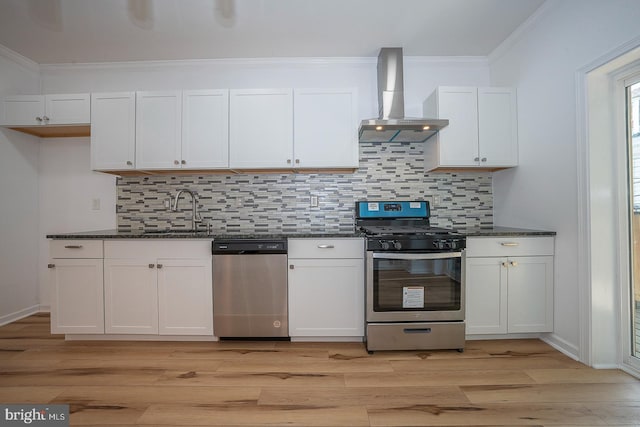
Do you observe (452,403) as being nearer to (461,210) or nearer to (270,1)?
(461,210)

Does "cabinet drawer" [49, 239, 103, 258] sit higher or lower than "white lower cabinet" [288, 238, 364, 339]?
higher

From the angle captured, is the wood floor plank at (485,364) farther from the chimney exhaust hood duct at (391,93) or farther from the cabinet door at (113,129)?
the cabinet door at (113,129)

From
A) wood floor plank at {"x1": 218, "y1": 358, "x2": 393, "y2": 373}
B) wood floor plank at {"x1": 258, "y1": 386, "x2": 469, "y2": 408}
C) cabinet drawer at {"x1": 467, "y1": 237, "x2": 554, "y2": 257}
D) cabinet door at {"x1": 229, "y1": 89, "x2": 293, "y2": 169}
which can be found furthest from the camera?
cabinet door at {"x1": 229, "y1": 89, "x2": 293, "y2": 169}

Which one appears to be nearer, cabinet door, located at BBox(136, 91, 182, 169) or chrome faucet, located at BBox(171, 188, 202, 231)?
cabinet door, located at BBox(136, 91, 182, 169)

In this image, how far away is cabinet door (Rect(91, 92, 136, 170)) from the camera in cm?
260

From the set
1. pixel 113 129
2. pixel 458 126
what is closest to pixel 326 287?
pixel 458 126

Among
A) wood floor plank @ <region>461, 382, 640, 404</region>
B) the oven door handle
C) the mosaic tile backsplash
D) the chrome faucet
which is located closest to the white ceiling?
the mosaic tile backsplash

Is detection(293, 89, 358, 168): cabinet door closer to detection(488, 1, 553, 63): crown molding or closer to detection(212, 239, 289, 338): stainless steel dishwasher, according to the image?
detection(212, 239, 289, 338): stainless steel dishwasher

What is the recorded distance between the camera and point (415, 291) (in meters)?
2.18

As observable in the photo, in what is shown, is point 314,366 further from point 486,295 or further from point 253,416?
point 486,295

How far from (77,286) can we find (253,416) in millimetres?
1863

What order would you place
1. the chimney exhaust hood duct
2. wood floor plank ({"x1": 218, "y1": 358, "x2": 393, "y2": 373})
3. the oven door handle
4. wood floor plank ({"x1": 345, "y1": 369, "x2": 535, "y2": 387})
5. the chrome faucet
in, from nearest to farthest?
wood floor plank ({"x1": 345, "y1": 369, "x2": 535, "y2": 387}) → wood floor plank ({"x1": 218, "y1": 358, "x2": 393, "y2": 373}) → the oven door handle → the chimney exhaust hood duct → the chrome faucet

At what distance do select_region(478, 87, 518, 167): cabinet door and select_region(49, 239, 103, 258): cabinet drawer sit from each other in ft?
11.0

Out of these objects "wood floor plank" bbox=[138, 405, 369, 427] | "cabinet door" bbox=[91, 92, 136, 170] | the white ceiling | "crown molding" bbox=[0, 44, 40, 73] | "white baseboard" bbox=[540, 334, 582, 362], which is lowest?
"wood floor plank" bbox=[138, 405, 369, 427]
